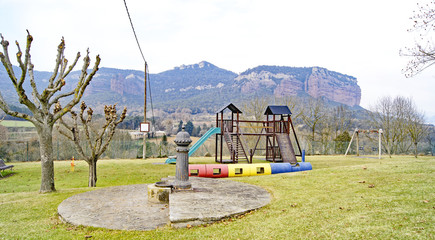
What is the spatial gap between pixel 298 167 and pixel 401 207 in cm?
1219

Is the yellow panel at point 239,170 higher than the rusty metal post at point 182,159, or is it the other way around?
the rusty metal post at point 182,159

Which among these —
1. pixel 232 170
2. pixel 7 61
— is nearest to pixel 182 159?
pixel 7 61

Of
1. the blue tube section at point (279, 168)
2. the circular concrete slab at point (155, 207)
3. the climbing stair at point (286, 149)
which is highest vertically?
the climbing stair at point (286, 149)

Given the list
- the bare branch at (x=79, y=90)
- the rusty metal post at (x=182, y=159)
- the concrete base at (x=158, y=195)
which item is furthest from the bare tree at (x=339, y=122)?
the concrete base at (x=158, y=195)

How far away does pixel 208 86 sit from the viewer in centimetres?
12625

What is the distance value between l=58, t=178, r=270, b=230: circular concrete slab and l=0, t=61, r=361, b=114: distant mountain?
83652 mm

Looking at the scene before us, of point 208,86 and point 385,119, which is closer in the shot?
point 385,119

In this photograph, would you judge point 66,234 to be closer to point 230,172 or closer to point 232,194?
point 232,194

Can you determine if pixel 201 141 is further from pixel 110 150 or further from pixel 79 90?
pixel 110 150

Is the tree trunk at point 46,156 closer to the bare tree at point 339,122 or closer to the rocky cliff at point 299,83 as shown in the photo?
the bare tree at point 339,122

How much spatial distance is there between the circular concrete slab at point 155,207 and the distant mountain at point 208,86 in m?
83.7

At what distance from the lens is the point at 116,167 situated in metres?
19.5

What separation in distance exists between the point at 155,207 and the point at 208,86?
120732 mm

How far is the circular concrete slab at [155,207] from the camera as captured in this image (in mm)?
5527
